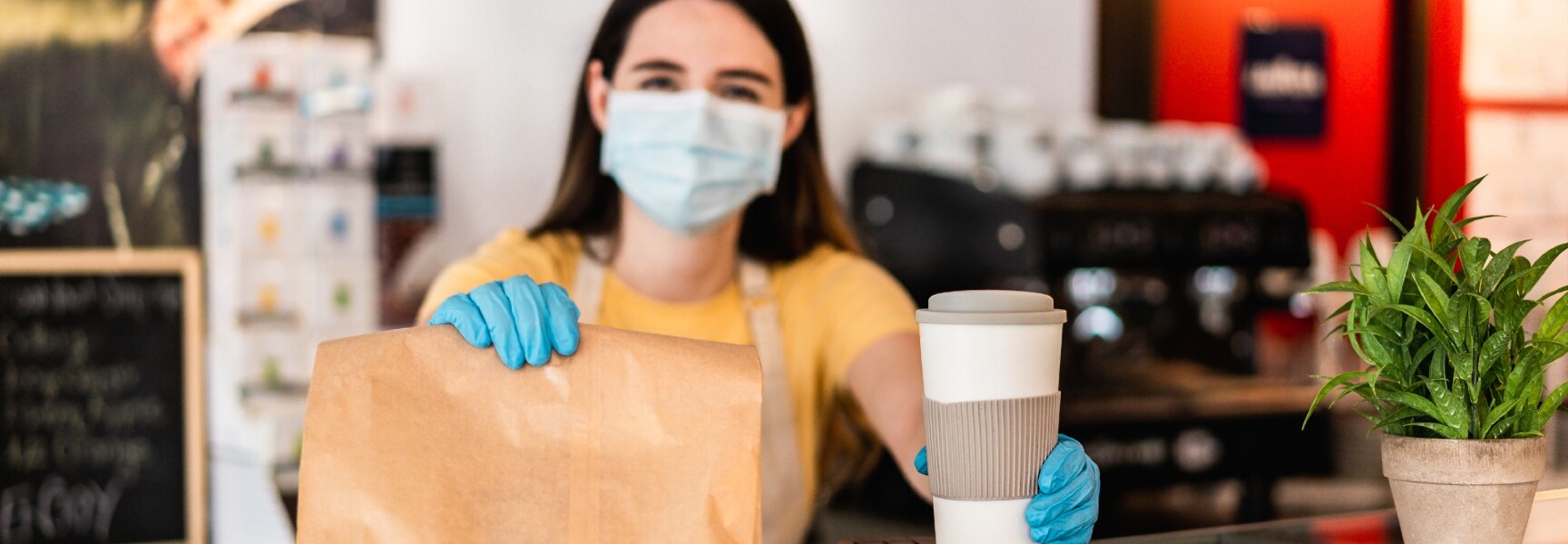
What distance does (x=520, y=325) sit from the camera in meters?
1.01

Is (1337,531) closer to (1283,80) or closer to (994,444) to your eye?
(994,444)

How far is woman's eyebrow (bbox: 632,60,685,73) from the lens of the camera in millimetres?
1869

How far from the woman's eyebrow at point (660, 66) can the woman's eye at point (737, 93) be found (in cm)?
7

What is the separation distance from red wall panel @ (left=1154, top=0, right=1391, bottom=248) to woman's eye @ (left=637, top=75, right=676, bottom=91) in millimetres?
3005

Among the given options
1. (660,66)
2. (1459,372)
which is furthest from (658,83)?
(1459,372)

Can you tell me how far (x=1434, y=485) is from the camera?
1.03 metres

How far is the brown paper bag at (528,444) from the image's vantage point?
3.21 feet

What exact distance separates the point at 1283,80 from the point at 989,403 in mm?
4216

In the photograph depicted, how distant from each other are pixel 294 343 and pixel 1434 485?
3.05 meters

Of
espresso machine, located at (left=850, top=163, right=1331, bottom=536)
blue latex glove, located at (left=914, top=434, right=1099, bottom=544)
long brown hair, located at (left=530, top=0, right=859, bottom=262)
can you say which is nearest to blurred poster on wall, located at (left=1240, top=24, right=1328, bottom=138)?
espresso machine, located at (left=850, top=163, right=1331, bottom=536)

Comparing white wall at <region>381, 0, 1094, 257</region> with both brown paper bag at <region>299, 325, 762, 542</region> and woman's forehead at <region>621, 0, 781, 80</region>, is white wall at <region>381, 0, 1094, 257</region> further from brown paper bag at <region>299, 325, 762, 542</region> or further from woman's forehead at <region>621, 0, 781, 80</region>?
brown paper bag at <region>299, 325, 762, 542</region>

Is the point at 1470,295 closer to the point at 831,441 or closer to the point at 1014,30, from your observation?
the point at 831,441

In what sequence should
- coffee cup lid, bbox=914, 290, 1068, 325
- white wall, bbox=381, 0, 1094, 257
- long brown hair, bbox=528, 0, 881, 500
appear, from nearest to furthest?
coffee cup lid, bbox=914, 290, 1068, 325
long brown hair, bbox=528, 0, 881, 500
white wall, bbox=381, 0, 1094, 257

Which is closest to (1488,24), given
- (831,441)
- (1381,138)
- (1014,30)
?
(1381,138)
